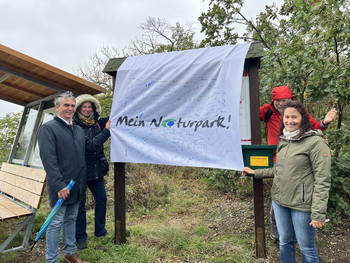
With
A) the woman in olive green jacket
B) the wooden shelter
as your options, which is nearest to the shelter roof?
the wooden shelter

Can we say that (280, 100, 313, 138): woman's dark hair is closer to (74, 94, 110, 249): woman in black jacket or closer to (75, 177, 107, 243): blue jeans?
(74, 94, 110, 249): woman in black jacket

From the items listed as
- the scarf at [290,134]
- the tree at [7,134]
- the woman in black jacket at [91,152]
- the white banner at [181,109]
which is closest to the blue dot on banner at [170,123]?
the white banner at [181,109]

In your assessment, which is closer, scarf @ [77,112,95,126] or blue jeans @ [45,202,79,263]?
blue jeans @ [45,202,79,263]

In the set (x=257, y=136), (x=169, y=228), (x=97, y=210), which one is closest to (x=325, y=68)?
(x=257, y=136)

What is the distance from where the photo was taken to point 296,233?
2139 mm

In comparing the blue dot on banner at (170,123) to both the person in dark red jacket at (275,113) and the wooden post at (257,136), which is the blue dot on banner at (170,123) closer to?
the wooden post at (257,136)

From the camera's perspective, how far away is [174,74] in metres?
3.05

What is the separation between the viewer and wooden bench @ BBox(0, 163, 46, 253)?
3.08 meters

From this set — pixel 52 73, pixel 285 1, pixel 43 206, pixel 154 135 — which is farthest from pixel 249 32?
pixel 43 206

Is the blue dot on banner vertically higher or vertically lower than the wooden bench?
higher

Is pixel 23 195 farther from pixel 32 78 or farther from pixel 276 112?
pixel 276 112

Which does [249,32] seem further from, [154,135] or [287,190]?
[287,190]

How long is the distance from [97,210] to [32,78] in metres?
2.12

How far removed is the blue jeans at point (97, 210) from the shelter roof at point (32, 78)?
4.52 feet
